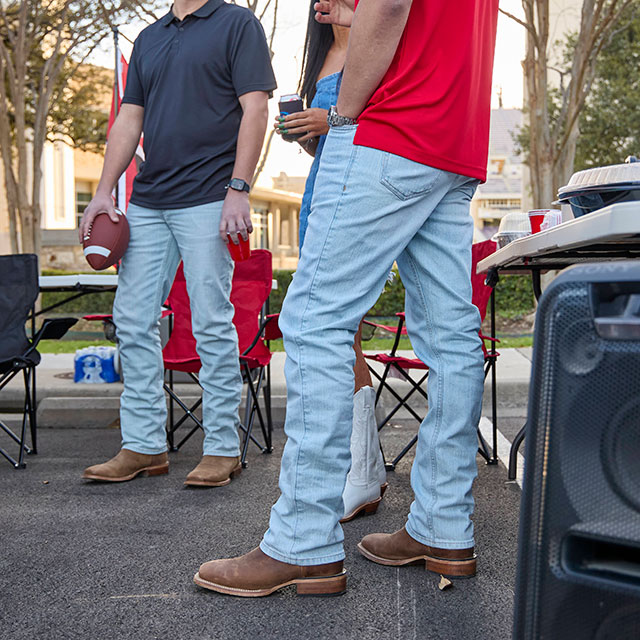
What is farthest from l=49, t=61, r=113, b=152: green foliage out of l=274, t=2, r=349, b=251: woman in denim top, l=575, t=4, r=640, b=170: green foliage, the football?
l=274, t=2, r=349, b=251: woman in denim top

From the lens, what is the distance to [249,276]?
186 inches

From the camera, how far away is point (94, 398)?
576 cm

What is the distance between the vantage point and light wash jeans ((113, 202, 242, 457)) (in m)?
3.49

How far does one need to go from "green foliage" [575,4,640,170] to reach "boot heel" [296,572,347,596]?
1787 centimetres

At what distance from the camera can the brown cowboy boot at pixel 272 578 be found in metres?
2.13

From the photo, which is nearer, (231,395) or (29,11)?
(231,395)

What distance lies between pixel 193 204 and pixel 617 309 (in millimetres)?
2634

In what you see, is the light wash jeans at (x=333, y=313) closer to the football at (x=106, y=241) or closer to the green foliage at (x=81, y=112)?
the football at (x=106, y=241)

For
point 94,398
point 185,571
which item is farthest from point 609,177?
point 94,398

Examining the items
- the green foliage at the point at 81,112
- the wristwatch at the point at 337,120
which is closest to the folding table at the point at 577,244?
the wristwatch at the point at 337,120

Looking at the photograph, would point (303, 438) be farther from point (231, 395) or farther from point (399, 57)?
point (231, 395)

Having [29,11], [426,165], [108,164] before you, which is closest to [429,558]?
[426,165]

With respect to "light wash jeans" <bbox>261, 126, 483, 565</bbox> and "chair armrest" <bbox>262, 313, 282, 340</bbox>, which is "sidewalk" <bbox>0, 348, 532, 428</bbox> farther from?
"light wash jeans" <bbox>261, 126, 483, 565</bbox>

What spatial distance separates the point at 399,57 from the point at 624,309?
1284 millimetres
